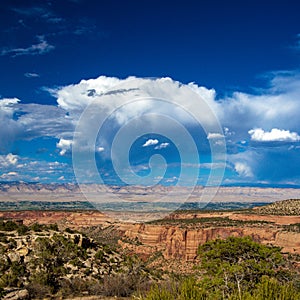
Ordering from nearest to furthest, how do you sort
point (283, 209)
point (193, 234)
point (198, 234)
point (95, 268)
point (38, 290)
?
point (38, 290)
point (95, 268)
point (198, 234)
point (193, 234)
point (283, 209)

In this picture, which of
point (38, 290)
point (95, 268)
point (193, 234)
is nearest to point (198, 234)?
point (193, 234)

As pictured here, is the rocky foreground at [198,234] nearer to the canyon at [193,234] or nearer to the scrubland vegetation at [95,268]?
the canyon at [193,234]

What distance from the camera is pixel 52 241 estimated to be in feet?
98.8

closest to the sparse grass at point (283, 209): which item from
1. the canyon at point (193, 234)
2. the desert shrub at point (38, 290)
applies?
the canyon at point (193, 234)

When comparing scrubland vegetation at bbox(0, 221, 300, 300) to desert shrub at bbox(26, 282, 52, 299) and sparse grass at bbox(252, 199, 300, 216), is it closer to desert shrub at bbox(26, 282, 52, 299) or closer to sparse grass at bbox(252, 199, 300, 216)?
desert shrub at bbox(26, 282, 52, 299)

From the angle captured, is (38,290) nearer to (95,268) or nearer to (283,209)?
(95,268)

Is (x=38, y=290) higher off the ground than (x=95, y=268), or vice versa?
(x=38, y=290)

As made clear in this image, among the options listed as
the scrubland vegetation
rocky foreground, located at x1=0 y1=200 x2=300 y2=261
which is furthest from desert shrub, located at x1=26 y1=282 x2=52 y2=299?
rocky foreground, located at x1=0 y1=200 x2=300 y2=261

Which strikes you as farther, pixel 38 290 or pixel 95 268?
pixel 95 268

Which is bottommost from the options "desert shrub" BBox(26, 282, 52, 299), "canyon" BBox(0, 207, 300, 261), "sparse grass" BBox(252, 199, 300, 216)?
"canyon" BBox(0, 207, 300, 261)

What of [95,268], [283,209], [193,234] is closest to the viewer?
[95,268]

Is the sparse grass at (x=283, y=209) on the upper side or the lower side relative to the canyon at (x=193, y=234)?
upper

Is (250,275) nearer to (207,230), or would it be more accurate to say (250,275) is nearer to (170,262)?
(170,262)

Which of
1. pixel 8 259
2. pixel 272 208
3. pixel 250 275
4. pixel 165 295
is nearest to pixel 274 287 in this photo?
pixel 165 295
